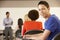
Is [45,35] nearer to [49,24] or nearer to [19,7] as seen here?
[49,24]

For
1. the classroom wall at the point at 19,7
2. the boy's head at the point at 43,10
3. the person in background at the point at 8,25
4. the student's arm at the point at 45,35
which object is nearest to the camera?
the student's arm at the point at 45,35

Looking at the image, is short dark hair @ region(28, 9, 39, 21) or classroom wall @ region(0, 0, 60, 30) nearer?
short dark hair @ region(28, 9, 39, 21)

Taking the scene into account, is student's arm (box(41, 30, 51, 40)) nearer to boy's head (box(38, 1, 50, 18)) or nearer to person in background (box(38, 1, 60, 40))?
person in background (box(38, 1, 60, 40))

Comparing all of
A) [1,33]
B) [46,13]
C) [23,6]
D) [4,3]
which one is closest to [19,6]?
[23,6]

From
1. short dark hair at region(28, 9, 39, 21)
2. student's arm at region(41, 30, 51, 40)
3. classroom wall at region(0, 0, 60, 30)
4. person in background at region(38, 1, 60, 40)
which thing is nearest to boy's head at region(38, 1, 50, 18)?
person in background at region(38, 1, 60, 40)

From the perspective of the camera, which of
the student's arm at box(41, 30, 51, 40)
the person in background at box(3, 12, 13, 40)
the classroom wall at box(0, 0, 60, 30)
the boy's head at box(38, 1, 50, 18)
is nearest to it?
the student's arm at box(41, 30, 51, 40)

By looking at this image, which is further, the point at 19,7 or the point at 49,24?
the point at 19,7

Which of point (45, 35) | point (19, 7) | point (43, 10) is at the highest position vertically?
point (19, 7)

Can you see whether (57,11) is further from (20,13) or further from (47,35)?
(47,35)

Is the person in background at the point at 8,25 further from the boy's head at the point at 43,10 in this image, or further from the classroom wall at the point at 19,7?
the boy's head at the point at 43,10

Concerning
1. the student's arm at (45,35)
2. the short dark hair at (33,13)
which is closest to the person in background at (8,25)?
the short dark hair at (33,13)

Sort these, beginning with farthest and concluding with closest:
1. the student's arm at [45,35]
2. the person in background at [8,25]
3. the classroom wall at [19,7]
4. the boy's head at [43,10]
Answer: the classroom wall at [19,7] → the person in background at [8,25] → the boy's head at [43,10] → the student's arm at [45,35]

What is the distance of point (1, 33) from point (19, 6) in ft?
4.91

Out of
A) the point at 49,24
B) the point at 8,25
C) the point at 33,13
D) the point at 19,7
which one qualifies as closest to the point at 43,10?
the point at 49,24
